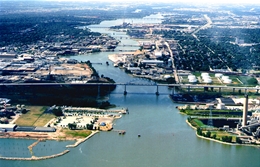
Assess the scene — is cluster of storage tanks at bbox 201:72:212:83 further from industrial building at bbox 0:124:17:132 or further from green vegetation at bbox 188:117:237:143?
industrial building at bbox 0:124:17:132

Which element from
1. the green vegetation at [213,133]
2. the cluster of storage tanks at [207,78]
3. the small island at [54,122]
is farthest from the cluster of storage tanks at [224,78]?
the small island at [54,122]

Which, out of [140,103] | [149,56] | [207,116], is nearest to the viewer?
[207,116]

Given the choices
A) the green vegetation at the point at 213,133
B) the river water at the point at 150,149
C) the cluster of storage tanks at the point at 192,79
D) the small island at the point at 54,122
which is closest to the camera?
the river water at the point at 150,149

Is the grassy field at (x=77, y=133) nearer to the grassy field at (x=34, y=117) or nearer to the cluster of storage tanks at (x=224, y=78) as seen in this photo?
the grassy field at (x=34, y=117)

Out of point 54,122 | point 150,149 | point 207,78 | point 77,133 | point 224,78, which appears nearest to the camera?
point 150,149

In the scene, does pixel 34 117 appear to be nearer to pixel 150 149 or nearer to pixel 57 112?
pixel 57 112

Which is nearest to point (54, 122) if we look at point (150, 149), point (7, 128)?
point (7, 128)

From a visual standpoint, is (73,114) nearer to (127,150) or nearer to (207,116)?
(127,150)

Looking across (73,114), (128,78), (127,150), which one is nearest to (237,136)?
(127,150)

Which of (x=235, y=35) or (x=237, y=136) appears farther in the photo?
(x=235, y=35)
